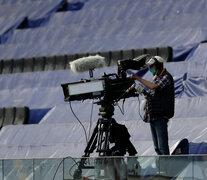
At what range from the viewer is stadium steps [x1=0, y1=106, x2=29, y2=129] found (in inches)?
476

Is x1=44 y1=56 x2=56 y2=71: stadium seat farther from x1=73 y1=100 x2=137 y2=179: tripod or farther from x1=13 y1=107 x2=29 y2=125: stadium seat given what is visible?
x1=73 y1=100 x2=137 y2=179: tripod

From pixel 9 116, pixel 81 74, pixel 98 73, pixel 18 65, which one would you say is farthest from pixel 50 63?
pixel 9 116

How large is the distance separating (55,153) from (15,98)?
4.08 metres

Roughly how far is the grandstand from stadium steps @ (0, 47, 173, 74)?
21mm

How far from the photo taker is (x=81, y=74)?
516 inches

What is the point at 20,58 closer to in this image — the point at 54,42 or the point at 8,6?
the point at 54,42

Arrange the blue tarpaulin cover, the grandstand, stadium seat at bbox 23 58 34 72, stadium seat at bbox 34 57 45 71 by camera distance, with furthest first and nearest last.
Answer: stadium seat at bbox 23 58 34 72
stadium seat at bbox 34 57 45 71
the blue tarpaulin cover
the grandstand

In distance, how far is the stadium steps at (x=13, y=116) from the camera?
476 inches

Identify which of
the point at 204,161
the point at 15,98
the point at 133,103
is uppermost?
the point at 204,161

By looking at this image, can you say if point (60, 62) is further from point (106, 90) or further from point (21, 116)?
point (106, 90)

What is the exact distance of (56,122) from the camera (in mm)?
11172

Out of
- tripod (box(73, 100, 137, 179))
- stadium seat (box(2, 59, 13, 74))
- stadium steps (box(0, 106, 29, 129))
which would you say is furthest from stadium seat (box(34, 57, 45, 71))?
tripod (box(73, 100, 137, 179))

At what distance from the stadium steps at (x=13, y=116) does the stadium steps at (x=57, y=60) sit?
2.21 meters

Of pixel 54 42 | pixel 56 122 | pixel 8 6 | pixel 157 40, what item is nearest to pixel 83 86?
pixel 56 122
